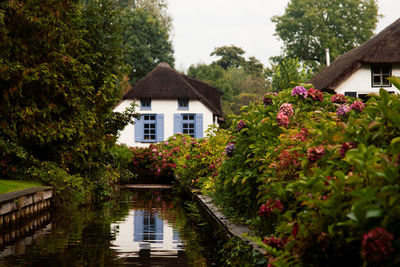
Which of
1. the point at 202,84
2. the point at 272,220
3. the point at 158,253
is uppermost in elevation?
the point at 202,84

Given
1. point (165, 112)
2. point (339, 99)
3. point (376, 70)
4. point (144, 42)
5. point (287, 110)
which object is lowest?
point (287, 110)

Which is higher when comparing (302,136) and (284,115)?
(284,115)

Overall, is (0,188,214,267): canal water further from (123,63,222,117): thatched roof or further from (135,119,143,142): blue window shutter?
(123,63,222,117): thatched roof

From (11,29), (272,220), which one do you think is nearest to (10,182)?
(11,29)

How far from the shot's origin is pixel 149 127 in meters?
38.2

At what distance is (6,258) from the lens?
24.7 ft

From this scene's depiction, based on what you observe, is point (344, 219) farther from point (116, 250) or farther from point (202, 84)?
point (202, 84)

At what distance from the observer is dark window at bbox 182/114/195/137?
1500 inches

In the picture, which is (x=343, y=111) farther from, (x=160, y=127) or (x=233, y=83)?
(x=233, y=83)

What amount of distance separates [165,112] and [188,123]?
1765mm

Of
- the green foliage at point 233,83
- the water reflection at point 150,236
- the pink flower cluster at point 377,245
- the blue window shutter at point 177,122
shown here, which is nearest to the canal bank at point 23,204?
the water reflection at point 150,236

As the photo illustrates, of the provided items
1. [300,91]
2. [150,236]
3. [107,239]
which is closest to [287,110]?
[300,91]

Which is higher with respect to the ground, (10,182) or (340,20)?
(340,20)

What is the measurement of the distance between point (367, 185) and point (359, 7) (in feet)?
181
